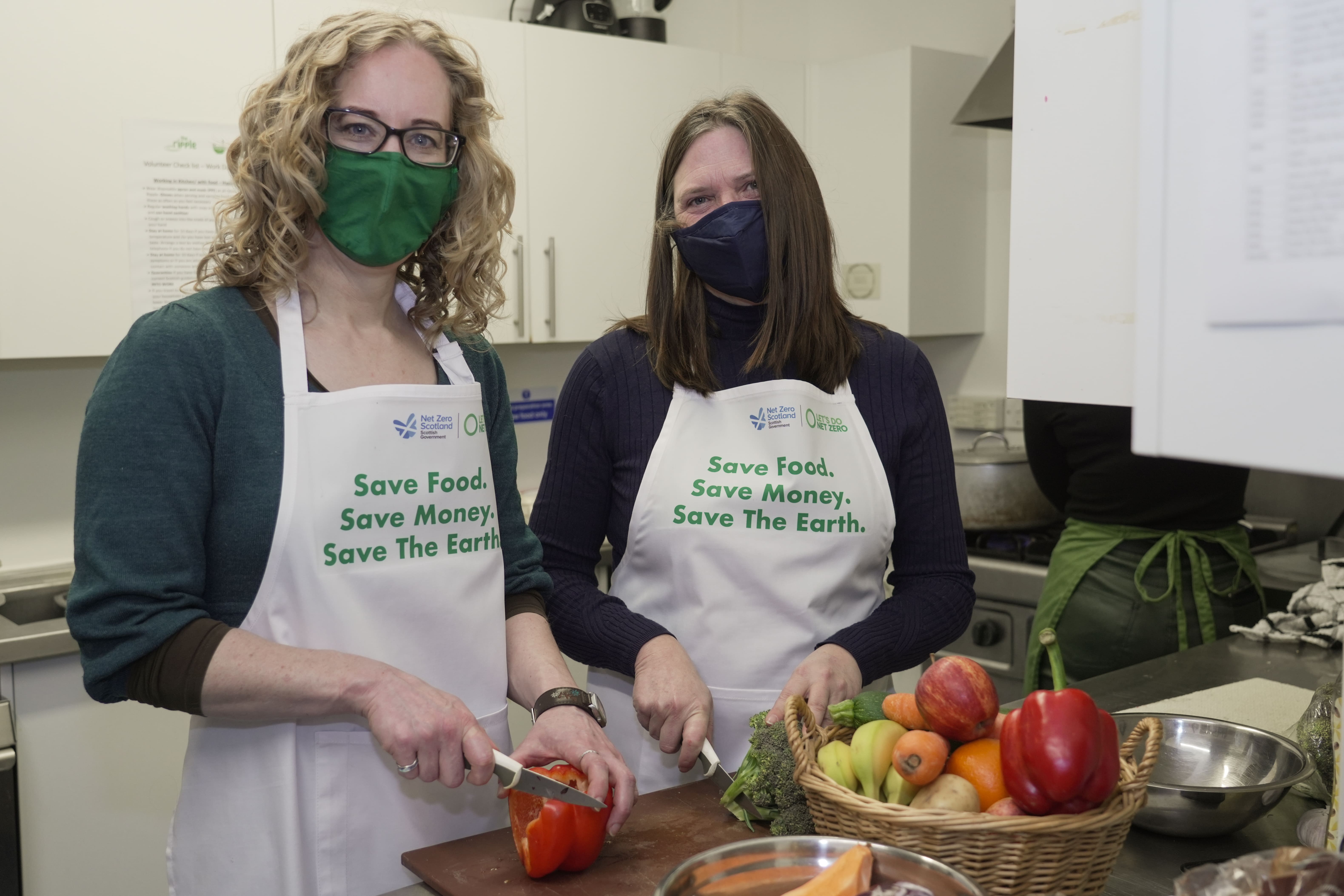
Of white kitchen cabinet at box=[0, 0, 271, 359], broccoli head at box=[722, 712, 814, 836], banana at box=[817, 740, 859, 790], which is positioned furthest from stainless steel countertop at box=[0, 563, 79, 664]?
banana at box=[817, 740, 859, 790]

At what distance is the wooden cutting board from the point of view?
950 mm

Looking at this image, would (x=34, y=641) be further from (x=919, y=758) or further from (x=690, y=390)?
(x=919, y=758)

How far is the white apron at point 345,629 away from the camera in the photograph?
1137 millimetres

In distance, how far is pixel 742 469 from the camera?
1453mm

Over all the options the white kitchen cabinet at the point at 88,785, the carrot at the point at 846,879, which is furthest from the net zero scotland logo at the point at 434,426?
the white kitchen cabinet at the point at 88,785

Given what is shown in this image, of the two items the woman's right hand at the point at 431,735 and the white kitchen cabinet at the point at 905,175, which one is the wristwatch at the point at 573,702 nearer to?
the woman's right hand at the point at 431,735

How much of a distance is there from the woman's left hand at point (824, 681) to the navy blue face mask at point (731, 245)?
0.47 metres

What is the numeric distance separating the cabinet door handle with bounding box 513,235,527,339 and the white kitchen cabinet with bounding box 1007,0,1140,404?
200cm

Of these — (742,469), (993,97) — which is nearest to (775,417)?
(742,469)

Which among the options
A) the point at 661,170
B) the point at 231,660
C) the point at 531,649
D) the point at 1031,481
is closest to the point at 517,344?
the point at 1031,481

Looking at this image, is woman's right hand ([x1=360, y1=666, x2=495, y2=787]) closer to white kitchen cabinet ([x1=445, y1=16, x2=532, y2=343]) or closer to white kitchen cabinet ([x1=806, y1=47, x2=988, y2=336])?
white kitchen cabinet ([x1=445, y1=16, x2=532, y2=343])

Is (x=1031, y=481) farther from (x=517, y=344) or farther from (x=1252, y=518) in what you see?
(x=517, y=344)

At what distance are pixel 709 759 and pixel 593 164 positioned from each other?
196cm

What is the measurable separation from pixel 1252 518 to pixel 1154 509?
3.11 feet
